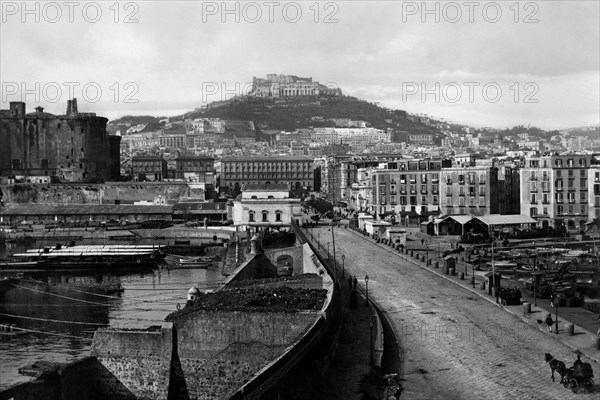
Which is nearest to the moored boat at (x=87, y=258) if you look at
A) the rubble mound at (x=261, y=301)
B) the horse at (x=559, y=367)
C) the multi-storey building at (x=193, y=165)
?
the rubble mound at (x=261, y=301)

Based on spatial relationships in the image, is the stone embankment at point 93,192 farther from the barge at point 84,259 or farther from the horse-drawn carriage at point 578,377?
the horse-drawn carriage at point 578,377

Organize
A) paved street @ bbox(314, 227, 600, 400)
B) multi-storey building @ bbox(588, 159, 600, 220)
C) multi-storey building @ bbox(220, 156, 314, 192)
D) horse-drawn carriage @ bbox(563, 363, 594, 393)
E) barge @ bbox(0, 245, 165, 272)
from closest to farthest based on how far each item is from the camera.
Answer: horse-drawn carriage @ bbox(563, 363, 594, 393) → paved street @ bbox(314, 227, 600, 400) → barge @ bbox(0, 245, 165, 272) → multi-storey building @ bbox(588, 159, 600, 220) → multi-storey building @ bbox(220, 156, 314, 192)

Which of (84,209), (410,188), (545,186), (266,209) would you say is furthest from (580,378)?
(84,209)

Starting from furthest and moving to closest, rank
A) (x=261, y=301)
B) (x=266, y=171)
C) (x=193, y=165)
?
(x=193, y=165) < (x=266, y=171) < (x=261, y=301)

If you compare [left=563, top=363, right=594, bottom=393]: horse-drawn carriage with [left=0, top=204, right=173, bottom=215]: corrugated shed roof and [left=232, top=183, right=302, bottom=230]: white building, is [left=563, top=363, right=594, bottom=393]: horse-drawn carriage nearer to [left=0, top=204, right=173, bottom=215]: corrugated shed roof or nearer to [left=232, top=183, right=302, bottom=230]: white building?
[left=232, top=183, right=302, bottom=230]: white building

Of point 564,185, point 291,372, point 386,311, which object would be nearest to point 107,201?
point 564,185

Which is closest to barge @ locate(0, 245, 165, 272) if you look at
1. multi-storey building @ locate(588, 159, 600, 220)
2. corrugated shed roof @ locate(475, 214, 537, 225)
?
corrugated shed roof @ locate(475, 214, 537, 225)

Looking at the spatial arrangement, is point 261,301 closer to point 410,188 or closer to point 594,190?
point 594,190
